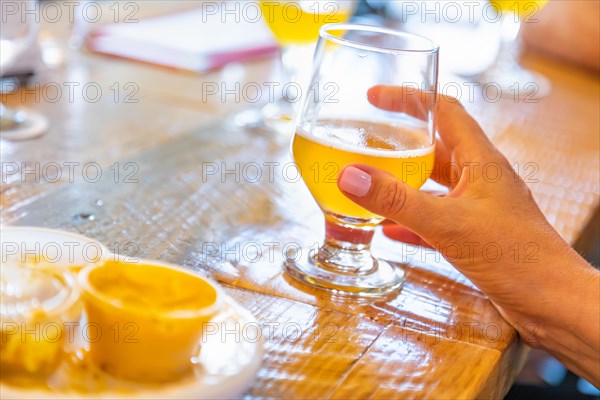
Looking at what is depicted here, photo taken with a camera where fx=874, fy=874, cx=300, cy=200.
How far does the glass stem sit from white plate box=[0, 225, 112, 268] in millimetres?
229

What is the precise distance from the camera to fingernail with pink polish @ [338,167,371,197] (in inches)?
27.5

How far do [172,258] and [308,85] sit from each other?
0.20 m

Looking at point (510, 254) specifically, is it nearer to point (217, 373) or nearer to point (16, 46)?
point (217, 373)

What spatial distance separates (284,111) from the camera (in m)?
1.27

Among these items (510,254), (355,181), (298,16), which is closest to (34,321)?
(355,181)

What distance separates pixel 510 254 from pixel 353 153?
0.16 metres

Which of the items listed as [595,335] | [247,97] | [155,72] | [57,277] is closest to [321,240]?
[595,335]

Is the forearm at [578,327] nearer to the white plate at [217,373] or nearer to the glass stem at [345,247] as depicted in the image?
the glass stem at [345,247]

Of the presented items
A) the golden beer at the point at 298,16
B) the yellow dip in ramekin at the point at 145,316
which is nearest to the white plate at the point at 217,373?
the yellow dip in ramekin at the point at 145,316

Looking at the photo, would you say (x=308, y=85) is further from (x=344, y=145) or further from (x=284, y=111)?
(x=284, y=111)

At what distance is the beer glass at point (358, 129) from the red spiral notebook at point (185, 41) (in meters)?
0.69

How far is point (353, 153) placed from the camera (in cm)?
73

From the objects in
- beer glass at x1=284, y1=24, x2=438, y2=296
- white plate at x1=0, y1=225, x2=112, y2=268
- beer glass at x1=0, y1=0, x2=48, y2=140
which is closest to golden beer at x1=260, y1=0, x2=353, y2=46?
beer glass at x1=0, y1=0, x2=48, y2=140

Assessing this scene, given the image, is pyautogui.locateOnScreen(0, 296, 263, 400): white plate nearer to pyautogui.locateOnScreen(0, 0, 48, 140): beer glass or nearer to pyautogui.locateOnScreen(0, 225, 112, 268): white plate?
pyautogui.locateOnScreen(0, 225, 112, 268): white plate
